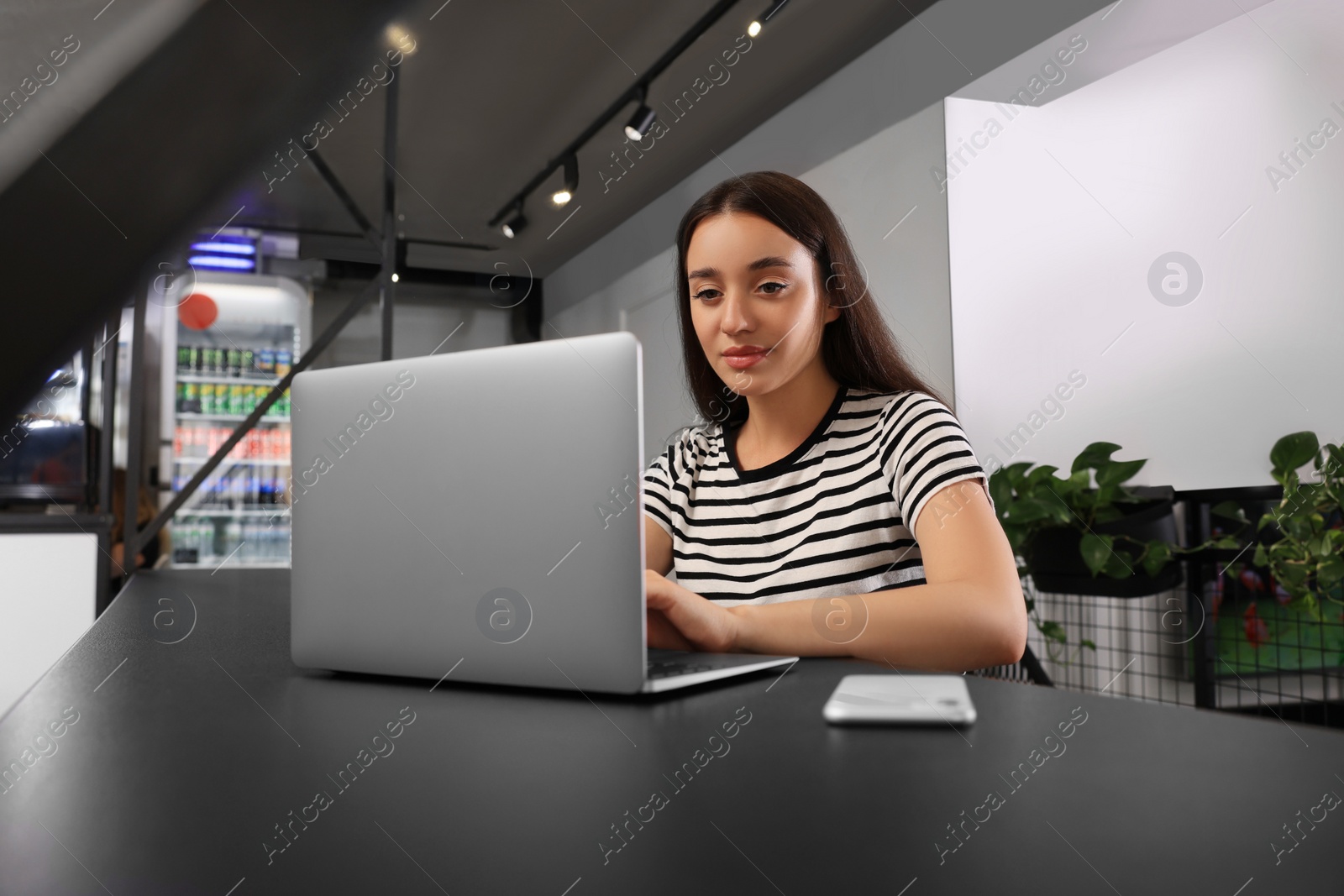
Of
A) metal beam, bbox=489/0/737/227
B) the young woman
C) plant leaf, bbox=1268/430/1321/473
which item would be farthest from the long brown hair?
metal beam, bbox=489/0/737/227

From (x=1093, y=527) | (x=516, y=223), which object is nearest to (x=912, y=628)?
(x=1093, y=527)

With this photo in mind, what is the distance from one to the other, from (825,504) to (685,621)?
44 cm

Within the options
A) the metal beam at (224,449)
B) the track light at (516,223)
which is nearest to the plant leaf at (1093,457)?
the metal beam at (224,449)

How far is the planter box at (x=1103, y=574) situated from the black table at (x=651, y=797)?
1.28 m

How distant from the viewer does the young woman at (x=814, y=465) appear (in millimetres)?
807

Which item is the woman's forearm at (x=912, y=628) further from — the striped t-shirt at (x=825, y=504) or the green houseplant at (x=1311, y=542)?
the green houseplant at (x=1311, y=542)

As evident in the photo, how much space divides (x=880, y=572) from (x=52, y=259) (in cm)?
90

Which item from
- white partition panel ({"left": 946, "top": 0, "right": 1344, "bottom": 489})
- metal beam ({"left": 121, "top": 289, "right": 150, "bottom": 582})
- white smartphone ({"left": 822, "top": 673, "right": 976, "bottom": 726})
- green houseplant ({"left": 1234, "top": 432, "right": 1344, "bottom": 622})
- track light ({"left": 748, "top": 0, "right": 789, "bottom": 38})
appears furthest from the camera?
track light ({"left": 748, "top": 0, "right": 789, "bottom": 38})

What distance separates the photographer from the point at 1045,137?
7.07 ft

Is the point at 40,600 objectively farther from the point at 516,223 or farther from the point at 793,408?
the point at 516,223

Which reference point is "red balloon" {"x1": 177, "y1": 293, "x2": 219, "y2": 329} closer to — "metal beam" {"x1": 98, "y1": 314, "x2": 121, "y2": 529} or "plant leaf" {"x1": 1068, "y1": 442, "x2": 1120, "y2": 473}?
"metal beam" {"x1": 98, "y1": 314, "x2": 121, "y2": 529}

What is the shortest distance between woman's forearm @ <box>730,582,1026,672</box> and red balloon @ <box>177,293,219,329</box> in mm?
4066

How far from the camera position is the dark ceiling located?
2.61m

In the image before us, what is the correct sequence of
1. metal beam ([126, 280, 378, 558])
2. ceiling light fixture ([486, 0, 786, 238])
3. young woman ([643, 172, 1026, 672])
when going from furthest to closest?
ceiling light fixture ([486, 0, 786, 238]) < metal beam ([126, 280, 378, 558]) < young woman ([643, 172, 1026, 672])
